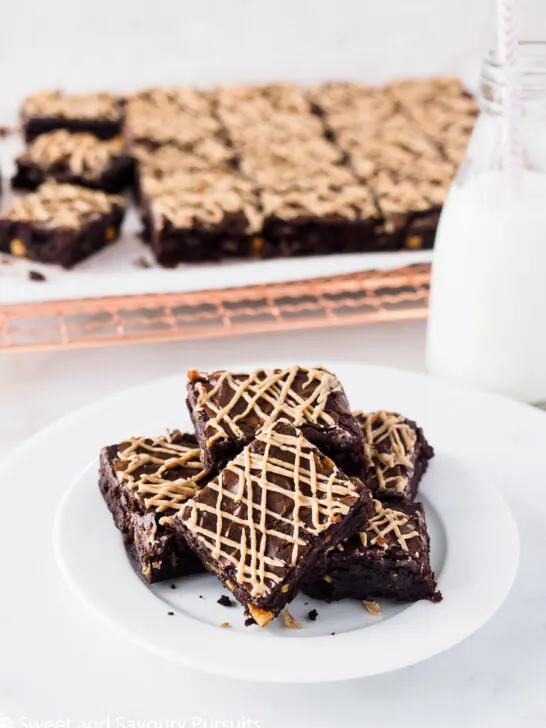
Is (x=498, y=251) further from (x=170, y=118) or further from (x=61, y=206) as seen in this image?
(x=170, y=118)

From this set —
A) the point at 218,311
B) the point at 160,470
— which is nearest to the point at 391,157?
the point at 218,311

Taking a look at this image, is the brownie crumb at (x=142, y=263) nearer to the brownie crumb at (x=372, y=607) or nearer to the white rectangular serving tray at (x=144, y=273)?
the white rectangular serving tray at (x=144, y=273)

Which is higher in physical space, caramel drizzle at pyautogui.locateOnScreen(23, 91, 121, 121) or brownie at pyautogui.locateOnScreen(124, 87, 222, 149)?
caramel drizzle at pyautogui.locateOnScreen(23, 91, 121, 121)

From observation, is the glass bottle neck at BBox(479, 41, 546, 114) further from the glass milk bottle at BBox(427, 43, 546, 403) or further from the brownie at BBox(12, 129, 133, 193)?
the brownie at BBox(12, 129, 133, 193)

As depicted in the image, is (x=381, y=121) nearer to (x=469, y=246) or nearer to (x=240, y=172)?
(x=240, y=172)

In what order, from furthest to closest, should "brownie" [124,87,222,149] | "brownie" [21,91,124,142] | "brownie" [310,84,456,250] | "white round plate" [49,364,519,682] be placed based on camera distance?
"brownie" [21,91,124,142], "brownie" [124,87,222,149], "brownie" [310,84,456,250], "white round plate" [49,364,519,682]

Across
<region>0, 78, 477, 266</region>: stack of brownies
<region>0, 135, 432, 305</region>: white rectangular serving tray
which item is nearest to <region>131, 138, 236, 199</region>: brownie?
<region>0, 78, 477, 266</region>: stack of brownies

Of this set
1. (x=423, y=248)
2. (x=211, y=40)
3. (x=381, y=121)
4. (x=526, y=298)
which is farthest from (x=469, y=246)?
(x=211, y=40)
